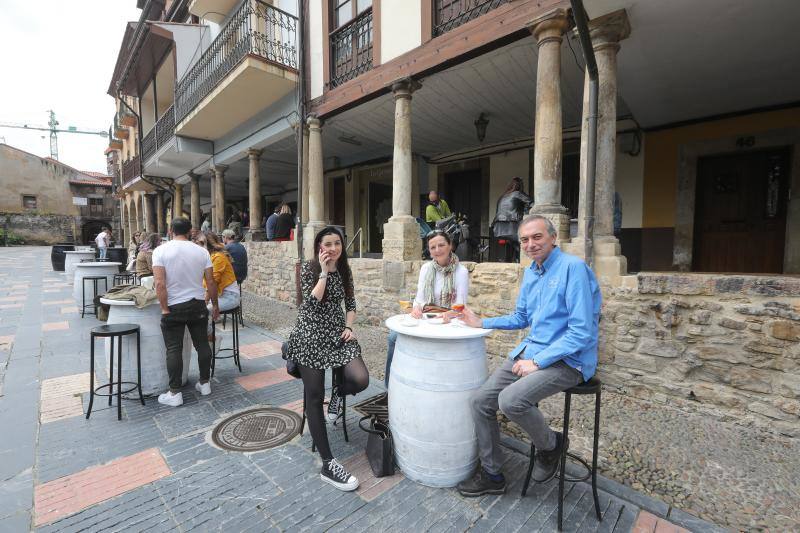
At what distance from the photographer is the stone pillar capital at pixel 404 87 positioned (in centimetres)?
555

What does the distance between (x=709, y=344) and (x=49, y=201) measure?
47.6m

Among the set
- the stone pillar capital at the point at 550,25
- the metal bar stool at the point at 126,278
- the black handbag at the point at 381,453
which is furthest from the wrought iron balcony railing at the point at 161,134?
Answer: the black handbag at the point at 381,453

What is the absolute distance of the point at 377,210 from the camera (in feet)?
38.1

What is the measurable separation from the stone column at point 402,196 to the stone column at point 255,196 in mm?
5093

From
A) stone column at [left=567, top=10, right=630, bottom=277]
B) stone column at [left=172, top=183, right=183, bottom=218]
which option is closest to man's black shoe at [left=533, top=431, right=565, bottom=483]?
stone column at [left=567, top=10, right=630, bottom=277]

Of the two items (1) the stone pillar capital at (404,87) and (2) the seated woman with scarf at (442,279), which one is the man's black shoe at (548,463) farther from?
(1) the stone pillar capital at (404,87)

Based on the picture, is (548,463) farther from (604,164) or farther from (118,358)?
(118,358)

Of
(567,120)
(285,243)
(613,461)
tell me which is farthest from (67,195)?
(613,461)

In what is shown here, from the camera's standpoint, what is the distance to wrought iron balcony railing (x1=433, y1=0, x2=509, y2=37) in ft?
15.3

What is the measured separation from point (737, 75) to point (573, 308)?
201 inches

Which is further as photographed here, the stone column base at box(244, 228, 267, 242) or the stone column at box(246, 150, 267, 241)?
the stone column base at box(244, 228, 267, 242)

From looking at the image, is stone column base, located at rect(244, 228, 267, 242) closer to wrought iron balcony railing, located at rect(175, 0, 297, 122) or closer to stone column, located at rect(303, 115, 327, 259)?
stone column, located at rect(303, 115, 327, 259)

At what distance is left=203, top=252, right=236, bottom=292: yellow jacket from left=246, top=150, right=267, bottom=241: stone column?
525 centimetres

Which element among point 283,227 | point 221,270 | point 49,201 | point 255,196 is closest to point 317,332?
point 221,270
